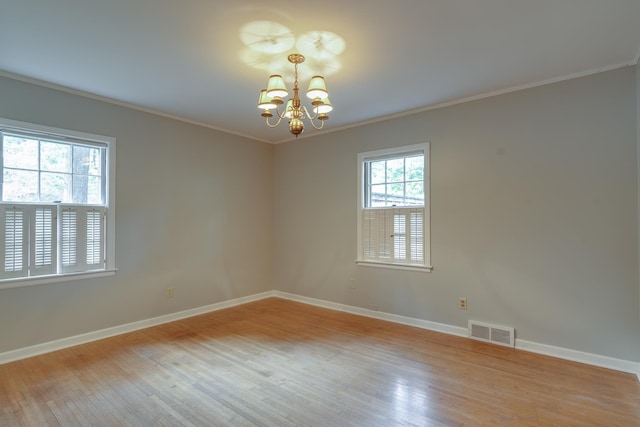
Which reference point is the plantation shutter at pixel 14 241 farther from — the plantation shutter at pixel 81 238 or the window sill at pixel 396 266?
the window sill at pixel 396 266

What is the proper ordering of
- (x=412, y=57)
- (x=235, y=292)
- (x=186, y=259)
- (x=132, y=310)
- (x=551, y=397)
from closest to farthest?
(x=551, y=397), (x=412, y=57), (x=132, y=310), (x=186, y=259), (x=235, y=292)

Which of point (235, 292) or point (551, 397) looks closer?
point (551, 397)

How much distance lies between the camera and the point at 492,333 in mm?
3443

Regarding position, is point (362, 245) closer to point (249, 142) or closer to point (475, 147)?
point (475, 147)

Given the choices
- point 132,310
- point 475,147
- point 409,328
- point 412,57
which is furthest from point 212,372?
point 475,147

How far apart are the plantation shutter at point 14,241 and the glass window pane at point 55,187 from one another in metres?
0.24

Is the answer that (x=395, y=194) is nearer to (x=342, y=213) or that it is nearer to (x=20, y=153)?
(x=342, y=213)

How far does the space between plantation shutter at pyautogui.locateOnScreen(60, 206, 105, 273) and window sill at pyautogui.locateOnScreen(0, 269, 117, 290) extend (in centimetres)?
5

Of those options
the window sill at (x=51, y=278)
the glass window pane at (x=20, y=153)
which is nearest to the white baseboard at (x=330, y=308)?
the window sill at (x=51, y=278)

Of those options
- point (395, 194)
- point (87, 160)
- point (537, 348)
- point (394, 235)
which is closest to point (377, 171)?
point (395, 194)

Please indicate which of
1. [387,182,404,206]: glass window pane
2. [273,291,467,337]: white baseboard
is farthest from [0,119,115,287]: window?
[387,182,404,206]: glass window pane

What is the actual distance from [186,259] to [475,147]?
3.82 metres

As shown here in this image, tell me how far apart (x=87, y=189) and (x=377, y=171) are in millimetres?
3427

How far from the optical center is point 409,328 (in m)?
3.94
